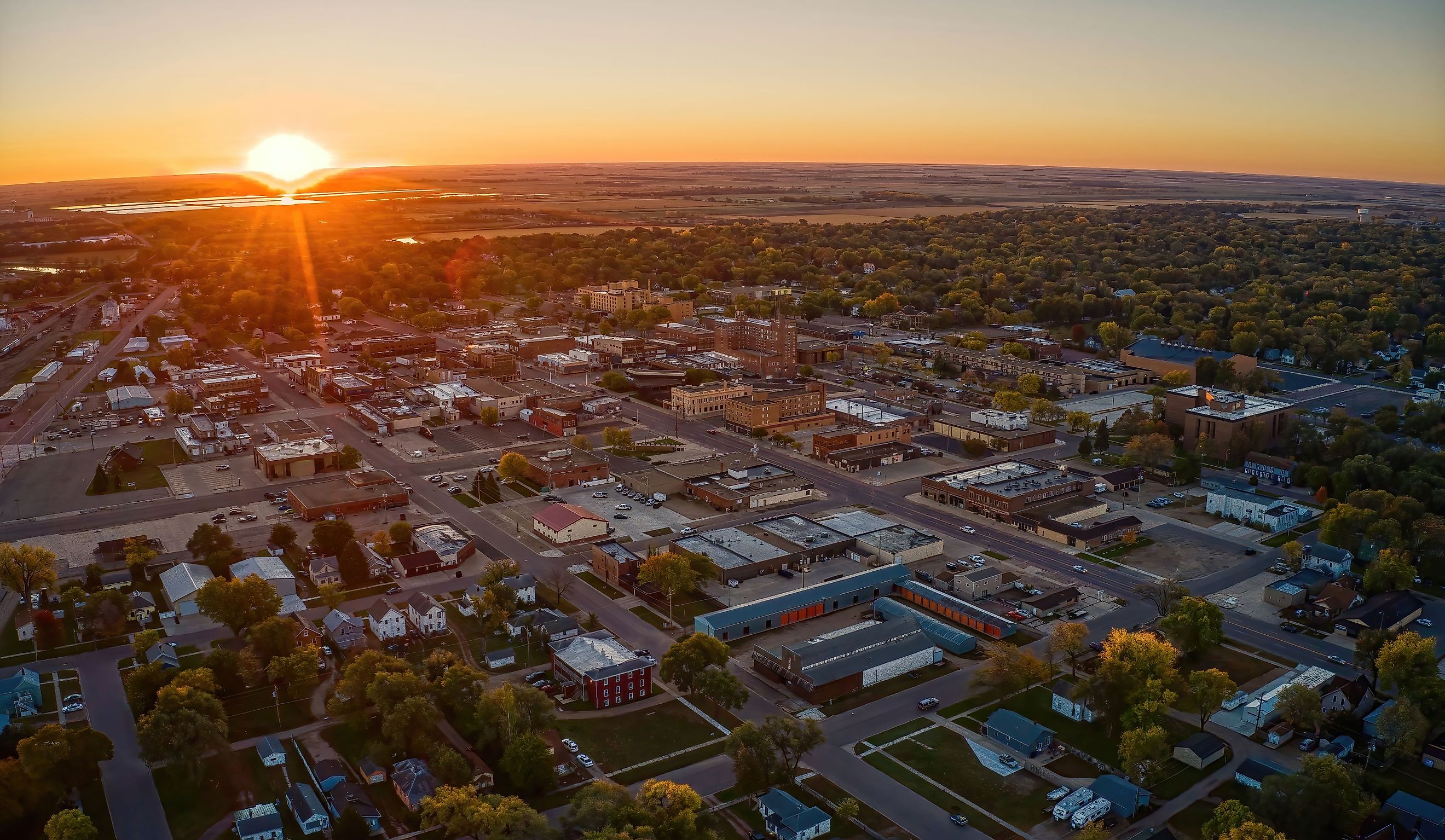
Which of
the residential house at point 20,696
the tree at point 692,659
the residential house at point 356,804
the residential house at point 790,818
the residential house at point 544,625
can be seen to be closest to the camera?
the residential house at point 790,818

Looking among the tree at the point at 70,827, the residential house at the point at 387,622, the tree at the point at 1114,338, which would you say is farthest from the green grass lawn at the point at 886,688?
the tree at the point at 1114,338

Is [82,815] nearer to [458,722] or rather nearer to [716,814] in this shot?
[458,722]

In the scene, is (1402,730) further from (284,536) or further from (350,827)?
(284,536)

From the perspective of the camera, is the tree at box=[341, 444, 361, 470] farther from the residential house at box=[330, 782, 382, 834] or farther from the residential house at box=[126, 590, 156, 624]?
the residential house at box=[330, 782, 382, 834]

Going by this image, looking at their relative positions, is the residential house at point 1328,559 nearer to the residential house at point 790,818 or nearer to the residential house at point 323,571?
the residential house at point 790,818

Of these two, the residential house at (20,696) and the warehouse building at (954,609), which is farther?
the warehouse building at (954,609)

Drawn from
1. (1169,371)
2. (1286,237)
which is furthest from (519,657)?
(1286,237)

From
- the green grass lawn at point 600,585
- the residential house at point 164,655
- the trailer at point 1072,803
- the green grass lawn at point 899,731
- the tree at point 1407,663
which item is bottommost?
the green grass lawn at point 600,585

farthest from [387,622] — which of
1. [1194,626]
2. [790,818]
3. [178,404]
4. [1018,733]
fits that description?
[178,404]
